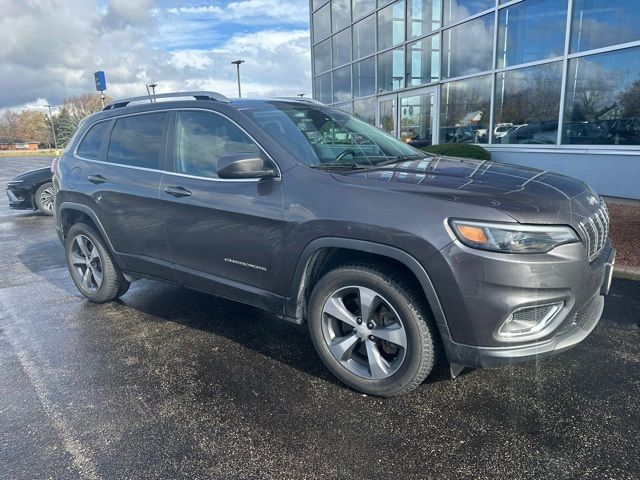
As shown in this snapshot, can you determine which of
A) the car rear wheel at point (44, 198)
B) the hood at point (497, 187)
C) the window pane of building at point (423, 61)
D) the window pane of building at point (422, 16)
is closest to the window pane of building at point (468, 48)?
the window pane of building at point (423, 61)

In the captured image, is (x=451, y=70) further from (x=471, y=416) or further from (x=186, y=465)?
(x=186, y=465)

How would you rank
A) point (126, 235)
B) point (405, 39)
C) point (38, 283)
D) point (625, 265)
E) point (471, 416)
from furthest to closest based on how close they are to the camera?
point (405, 39) → point (38, 283) → point (625, 265) → point (126, 235) → point (471, 416)

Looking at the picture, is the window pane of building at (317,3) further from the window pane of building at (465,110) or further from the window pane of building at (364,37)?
the window pane of building at (465,110)

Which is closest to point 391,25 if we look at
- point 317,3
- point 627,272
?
point 317,3

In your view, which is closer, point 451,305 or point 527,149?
point 451,305

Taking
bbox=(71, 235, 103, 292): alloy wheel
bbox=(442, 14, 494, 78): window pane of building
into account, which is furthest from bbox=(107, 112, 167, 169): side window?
bbox=(442, 14, 494, 78): window pane of building

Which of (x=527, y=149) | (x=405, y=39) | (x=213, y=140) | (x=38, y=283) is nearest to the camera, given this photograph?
(x=213, y=140)

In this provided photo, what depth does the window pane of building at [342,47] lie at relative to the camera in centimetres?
1706

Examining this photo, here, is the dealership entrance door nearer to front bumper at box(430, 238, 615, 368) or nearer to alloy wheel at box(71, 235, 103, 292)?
alloy wheel at box(71, 235, 103, 292)

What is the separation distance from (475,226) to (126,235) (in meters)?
3.02

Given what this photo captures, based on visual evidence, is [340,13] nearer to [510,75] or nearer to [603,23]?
[510,75]

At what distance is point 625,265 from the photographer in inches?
191

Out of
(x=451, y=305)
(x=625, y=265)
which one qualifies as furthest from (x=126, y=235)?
(x=625, y=265)

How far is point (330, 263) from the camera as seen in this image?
2951mm
